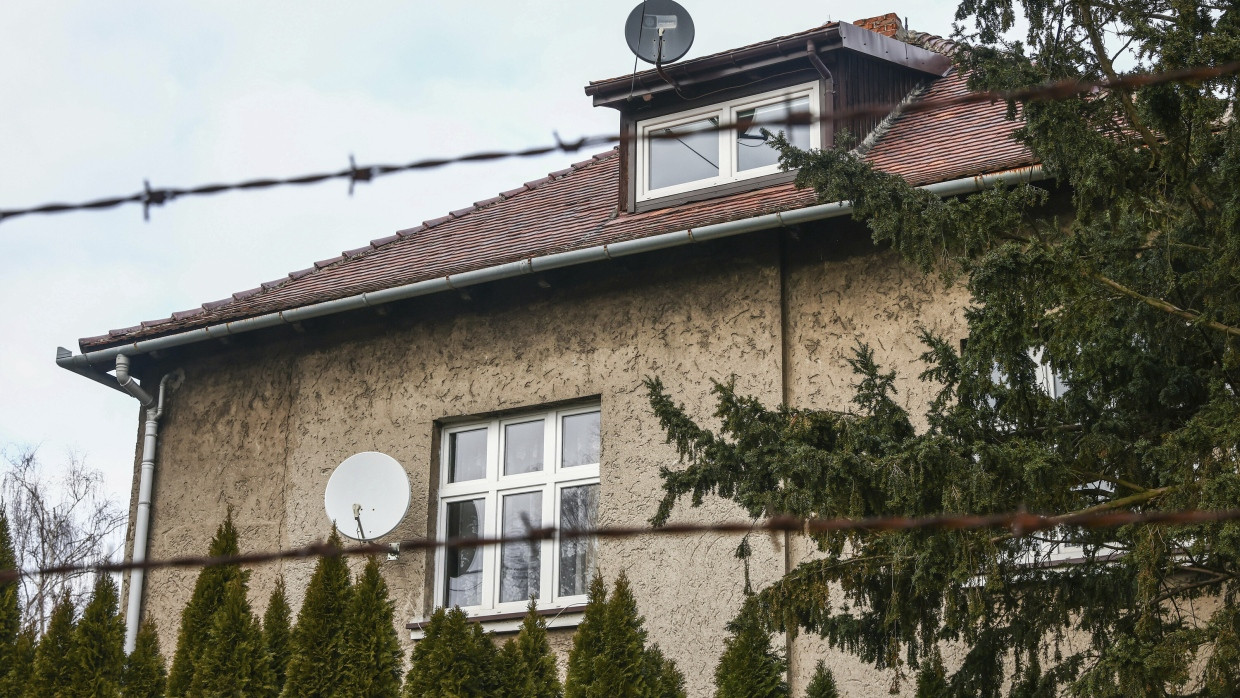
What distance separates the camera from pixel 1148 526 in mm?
5078

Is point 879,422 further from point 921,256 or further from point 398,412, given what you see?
point 398,412

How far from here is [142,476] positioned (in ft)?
34.5

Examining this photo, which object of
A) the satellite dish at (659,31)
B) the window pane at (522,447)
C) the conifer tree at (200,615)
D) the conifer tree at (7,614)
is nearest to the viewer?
the conifer tree at (200,615)

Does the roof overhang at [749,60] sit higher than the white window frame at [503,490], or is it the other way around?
the roof overhang at [749,60]

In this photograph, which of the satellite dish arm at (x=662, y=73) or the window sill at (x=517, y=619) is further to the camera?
the satellite dish arm at (x=662, y=73)

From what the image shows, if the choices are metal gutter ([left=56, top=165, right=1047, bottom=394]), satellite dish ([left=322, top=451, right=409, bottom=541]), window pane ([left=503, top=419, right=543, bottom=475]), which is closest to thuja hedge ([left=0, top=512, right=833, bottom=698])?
satellite dish ([left=322, top=451, right=409, bottom=541])

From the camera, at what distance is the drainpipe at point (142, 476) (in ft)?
32.8

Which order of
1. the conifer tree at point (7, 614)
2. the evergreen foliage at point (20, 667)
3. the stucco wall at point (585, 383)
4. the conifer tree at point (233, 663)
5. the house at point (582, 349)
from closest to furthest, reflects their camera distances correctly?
the conifer tree at point (233, 663)
the evergreen foliage at point (20, 667)
the conifer tree at point (7, 614)
the stucco wall at point (585, 383)
the house at point (582, 349)

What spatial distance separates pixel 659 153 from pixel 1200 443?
5503mm

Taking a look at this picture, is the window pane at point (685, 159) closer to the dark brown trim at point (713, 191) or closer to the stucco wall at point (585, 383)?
the dark brown trim at point (713, 191)

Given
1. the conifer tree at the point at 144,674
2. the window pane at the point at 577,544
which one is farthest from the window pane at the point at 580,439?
the conifer tree at the point at 144,674

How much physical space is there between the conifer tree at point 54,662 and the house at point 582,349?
2.59m

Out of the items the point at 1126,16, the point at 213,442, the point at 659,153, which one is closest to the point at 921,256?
the point at 1126,16

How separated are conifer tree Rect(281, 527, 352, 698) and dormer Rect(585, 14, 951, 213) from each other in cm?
417
